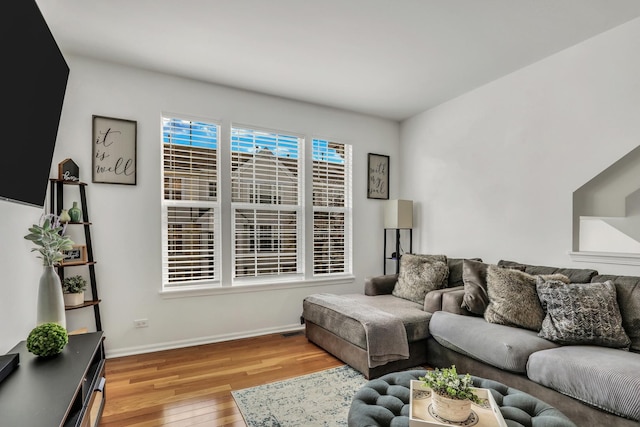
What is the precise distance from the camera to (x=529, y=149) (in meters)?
3.16

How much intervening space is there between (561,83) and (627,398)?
8.21 ft

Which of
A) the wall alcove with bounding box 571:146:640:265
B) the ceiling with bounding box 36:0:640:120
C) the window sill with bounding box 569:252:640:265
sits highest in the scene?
the ceiling with bounding box 36:0:640:120

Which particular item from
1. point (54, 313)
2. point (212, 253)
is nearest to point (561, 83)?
point (212, 253)

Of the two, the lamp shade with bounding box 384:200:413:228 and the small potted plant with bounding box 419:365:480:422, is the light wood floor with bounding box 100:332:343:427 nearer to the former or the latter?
the small potted plant with bounding box 419:365:480:422

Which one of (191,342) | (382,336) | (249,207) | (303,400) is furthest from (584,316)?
(191,342)

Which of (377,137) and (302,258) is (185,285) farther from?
(377,137)

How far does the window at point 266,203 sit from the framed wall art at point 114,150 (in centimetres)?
99

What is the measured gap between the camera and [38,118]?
5.74ft

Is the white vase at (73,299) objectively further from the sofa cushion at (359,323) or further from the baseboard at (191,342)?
the sofa cushion at (359,323)

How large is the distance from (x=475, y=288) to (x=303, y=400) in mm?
1661

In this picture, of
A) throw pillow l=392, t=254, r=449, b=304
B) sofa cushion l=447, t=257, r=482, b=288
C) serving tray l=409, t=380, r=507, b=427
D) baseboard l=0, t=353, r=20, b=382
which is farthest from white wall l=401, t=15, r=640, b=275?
baseboard l=0, t=353, r=20, b=382

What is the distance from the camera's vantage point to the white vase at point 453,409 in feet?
4.29

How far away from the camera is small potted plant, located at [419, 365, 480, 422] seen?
51.6 inches

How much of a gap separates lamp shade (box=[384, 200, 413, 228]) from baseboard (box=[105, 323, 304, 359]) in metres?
1.76
